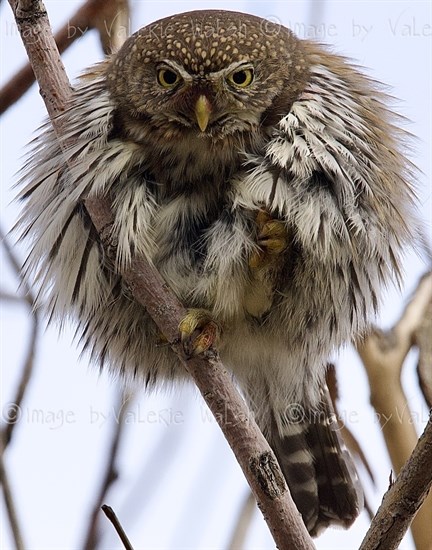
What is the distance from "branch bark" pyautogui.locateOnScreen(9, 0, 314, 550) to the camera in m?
2.43

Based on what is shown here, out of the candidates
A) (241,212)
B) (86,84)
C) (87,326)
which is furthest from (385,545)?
(86,84)

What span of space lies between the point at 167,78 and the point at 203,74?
161 mm

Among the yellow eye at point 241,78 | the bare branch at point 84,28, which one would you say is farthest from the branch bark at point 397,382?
the bare branch at point 84,28

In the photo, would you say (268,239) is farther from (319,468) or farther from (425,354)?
(319,468)

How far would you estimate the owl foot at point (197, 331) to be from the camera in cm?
276

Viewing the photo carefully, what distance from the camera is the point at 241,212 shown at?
10.2 ft

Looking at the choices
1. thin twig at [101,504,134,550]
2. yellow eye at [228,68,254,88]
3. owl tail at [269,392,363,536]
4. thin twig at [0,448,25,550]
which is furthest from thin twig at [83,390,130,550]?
owl tail at [269,392,363,536]

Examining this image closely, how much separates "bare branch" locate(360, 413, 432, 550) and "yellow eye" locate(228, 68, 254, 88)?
5.07ft

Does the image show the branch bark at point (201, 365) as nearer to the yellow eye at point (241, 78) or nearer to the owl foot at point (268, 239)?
the owl foot at point (268, 239)

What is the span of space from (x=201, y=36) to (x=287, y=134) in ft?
1.48

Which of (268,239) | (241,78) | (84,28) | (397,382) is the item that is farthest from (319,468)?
(84,28)

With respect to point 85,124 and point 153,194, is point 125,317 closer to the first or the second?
point 153,194

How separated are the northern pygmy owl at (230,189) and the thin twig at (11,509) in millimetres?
711

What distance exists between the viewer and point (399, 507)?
2.23m
